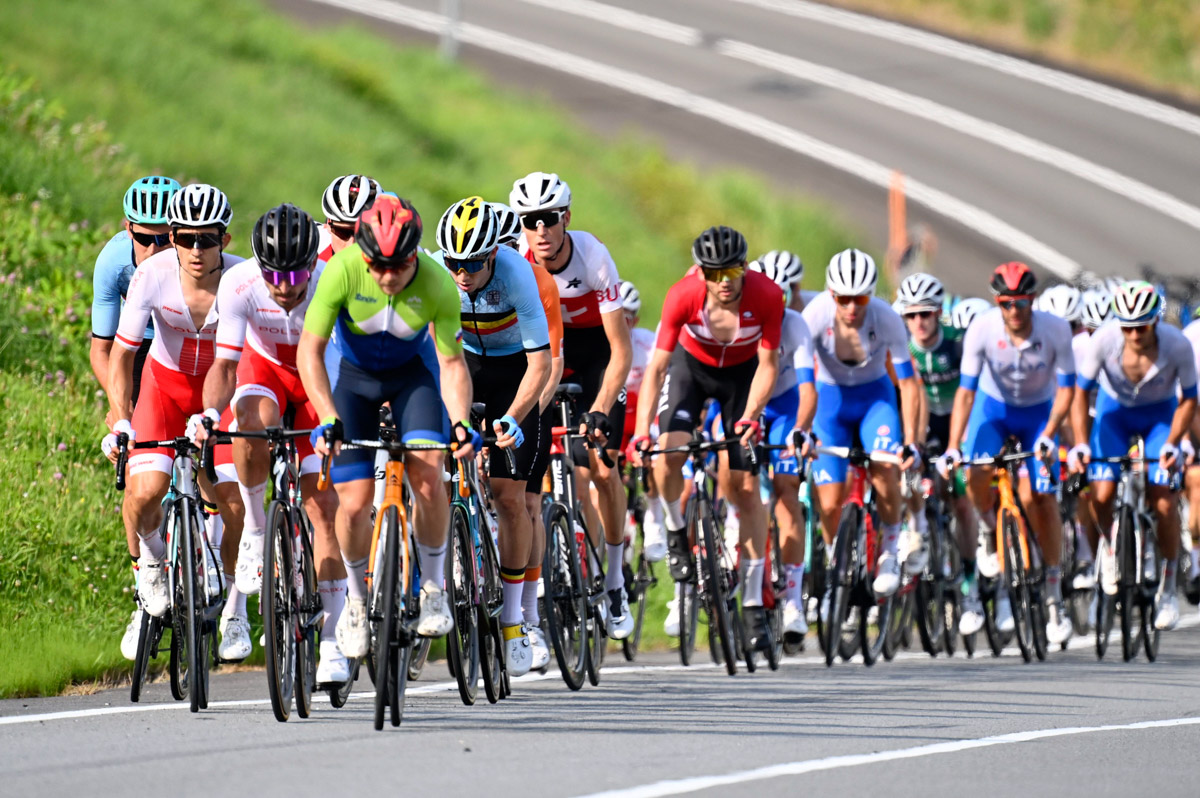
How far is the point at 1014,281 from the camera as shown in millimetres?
12852

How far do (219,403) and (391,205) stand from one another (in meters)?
1.44

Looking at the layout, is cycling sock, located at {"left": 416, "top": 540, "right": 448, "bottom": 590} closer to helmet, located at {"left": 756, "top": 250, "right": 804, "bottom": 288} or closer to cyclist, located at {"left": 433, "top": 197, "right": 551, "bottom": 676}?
cyclist, located at {"left": 433, "top": 197, "right": 551, "bottom": 676}

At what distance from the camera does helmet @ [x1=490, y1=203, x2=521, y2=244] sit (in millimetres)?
9102

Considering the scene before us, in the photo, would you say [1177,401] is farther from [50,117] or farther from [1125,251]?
[1125,251]

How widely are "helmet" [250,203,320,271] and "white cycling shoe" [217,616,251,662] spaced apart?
67.9 inches

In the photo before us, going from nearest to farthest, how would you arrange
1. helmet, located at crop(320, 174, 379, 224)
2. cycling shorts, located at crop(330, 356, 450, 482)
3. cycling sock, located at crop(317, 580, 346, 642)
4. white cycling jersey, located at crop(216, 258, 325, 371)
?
cycling shorts, located at crop(330, 356, 450, 482) → cycling sock, located at crop(317, 580, 346, 642) → white cycling jersey, located at crop(216, 258, 325, 371) → helmet, located at crop(320, 174, 379, 224)

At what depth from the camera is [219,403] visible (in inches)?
348

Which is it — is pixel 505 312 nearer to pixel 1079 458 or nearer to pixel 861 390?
pixel 861 390

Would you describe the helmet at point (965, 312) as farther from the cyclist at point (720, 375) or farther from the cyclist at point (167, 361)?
the cyclist at point (167, 361)

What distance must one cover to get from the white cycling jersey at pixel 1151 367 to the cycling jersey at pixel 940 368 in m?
0.97

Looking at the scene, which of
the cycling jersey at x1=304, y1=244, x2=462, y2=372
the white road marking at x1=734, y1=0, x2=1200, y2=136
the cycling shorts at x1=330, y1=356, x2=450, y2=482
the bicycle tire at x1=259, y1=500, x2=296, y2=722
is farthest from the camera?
the white road marking at x1=734, y1=0, x2=1200, y2=136

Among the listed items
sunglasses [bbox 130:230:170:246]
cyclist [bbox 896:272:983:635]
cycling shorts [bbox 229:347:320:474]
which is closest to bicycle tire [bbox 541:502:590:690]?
cycling shorts [bbox 229:347:320:474]

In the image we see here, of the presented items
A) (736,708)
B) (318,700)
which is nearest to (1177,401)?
(736,708)

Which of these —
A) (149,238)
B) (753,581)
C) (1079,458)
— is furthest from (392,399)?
(1079,458)
